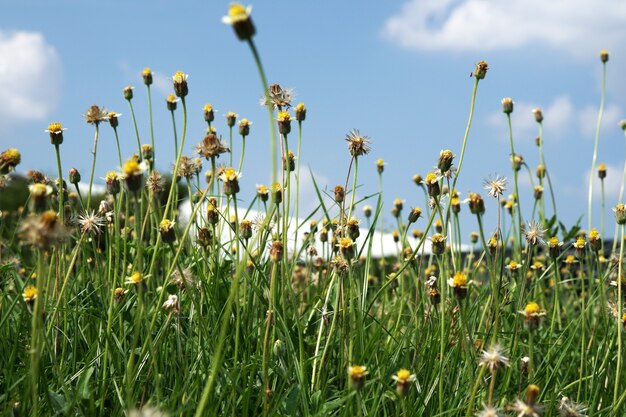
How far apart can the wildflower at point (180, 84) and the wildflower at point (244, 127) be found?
0.66 meters

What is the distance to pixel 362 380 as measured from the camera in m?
1.39

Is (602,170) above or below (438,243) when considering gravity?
above

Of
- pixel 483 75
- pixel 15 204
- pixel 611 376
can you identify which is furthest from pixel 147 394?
pixel 15 204

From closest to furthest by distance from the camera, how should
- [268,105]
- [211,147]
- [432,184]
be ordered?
[268,105] < [211,147] < [432,184]

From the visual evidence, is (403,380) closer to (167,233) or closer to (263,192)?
(167,233)

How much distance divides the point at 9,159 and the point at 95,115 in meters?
0.68

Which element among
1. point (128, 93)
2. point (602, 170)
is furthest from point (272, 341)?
point (602, 170)

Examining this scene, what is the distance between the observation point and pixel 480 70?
214 centimetres

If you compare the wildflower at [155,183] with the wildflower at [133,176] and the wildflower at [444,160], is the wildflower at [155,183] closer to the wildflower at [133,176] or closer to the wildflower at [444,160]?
the wildflower at [444,160]

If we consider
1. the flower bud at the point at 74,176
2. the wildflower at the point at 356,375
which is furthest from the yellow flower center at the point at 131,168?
the flower bud at the point at 74,176

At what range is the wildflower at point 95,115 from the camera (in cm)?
242

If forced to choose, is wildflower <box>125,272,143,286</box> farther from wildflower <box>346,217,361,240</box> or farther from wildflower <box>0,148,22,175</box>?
wildflower <box>346,217,361,240</box>

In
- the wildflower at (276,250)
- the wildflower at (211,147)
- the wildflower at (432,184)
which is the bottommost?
the wildflower at (276,250)

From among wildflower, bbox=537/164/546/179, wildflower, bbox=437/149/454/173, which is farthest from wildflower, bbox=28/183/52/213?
wildflower, bbox=537/164/546/179
